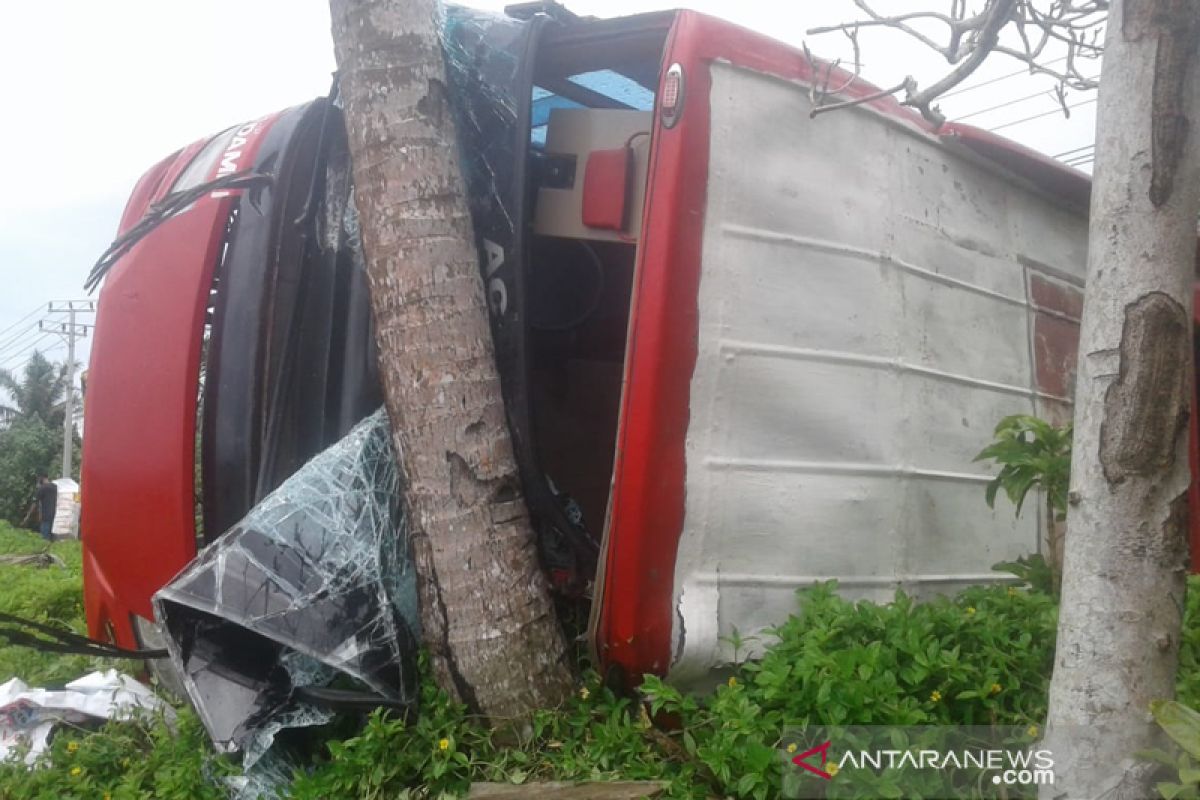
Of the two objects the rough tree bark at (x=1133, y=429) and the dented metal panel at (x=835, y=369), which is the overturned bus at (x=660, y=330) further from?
the rough tree bark at (x=1133, y=429)

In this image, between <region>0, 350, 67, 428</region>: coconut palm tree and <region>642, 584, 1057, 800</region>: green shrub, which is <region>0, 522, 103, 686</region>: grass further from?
<region>0, 350, 67, 428</region>: coconut palm tree

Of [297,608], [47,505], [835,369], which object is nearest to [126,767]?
[297,608]

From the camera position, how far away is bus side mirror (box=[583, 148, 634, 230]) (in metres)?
2.78

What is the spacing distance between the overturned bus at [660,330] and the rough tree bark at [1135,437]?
79 cm

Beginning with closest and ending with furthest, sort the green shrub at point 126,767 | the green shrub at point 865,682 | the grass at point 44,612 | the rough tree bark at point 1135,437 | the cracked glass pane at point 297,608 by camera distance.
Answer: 1. the rough tree bark at point 1135,437
2. the green shrub at point 865,682
3. the cracked glass pane at point 297,608
4. the green shrub at point 126,767
5. the grass at point 44,612

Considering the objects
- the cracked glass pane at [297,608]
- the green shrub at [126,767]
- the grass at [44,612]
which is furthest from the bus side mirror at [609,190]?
the grass at [44,612]

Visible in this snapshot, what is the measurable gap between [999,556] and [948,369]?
1.98ft

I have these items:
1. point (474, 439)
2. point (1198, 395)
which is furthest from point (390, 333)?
point (1198, 395)

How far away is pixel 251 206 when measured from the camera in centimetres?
309

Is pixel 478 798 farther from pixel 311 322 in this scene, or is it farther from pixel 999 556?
pixel 999 556

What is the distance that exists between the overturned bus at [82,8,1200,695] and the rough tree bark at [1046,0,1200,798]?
0.79 m

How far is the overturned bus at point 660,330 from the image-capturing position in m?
2.47

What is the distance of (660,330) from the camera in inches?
95.5

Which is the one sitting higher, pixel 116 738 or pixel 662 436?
pixel 662 436
